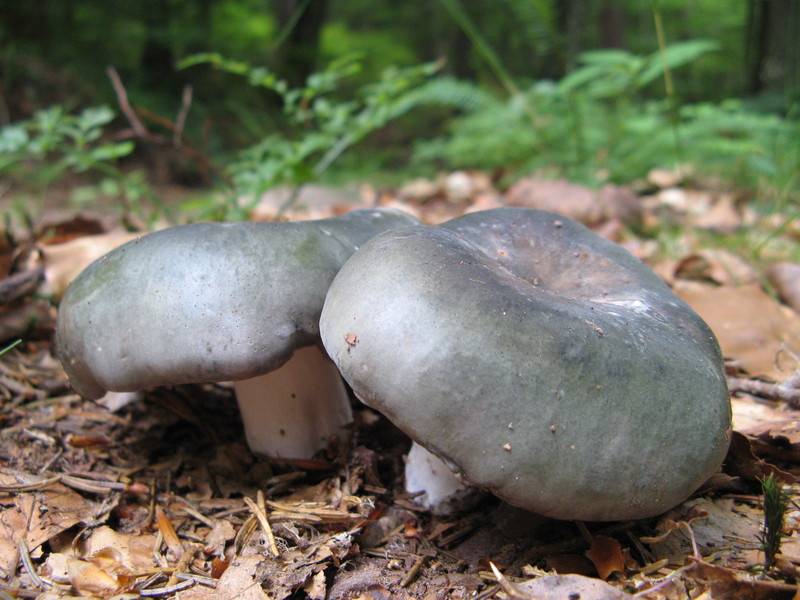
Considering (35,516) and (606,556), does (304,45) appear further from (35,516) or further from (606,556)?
(606,556)

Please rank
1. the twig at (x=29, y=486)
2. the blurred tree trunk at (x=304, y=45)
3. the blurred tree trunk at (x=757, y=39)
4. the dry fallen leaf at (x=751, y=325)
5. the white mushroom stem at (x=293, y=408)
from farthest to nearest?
the blurred tree trunk at (x=757, y=39), the blurred tree trunk at (x=304, y=45), the dry fallen leaf at (x=751, y=325), the white mushroom stem at (x=293, y=408), the twig at (x=29, y=486)

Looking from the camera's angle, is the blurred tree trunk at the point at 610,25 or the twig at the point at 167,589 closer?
the twig at the point at 167,589

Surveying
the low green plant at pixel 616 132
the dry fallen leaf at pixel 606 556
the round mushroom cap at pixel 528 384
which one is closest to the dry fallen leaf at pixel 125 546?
the round mushroom cap at pixel 528 384

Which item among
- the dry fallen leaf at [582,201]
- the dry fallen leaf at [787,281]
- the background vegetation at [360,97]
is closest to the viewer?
the dry fallen leaf at [787,281]

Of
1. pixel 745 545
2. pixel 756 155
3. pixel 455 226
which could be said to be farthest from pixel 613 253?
pixel 756 155

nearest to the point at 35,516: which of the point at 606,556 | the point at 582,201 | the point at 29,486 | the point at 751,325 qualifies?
the point at 29,486

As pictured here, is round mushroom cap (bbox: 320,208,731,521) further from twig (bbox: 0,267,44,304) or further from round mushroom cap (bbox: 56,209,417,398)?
twig (bbox: 0,267,44,304)

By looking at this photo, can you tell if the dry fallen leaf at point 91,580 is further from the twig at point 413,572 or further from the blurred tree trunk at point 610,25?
the blurred tree trunk at point 610,25
